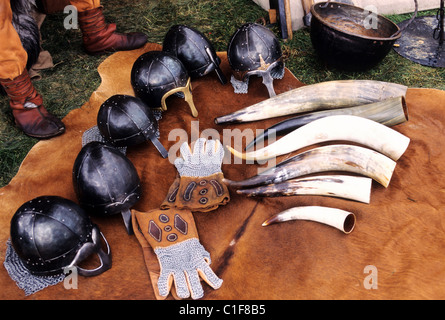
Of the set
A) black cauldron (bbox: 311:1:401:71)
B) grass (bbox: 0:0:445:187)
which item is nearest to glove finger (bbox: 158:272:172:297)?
grass (bbox: 0:0:445:187)

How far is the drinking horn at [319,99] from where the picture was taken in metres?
2.91

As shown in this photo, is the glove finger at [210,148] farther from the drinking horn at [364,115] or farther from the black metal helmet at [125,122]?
the black metal helmet at [125,122]

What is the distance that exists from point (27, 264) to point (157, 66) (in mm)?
1728

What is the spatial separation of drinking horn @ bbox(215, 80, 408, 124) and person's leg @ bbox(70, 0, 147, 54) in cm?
165

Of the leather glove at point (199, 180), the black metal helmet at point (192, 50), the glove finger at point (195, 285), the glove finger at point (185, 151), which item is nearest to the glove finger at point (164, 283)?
the glove finger at point (195, 285)

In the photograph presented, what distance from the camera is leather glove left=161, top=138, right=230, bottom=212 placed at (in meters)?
2.46

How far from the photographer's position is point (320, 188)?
8.00 ft

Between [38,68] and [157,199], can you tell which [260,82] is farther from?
[38,68]

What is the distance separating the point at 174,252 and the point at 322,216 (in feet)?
3.04

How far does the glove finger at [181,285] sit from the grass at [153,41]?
5.60 feet

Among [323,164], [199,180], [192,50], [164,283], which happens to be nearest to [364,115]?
[323,164]

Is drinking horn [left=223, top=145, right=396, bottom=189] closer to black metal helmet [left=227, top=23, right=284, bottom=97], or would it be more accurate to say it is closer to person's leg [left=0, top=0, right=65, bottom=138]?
Answer: black metal helmet [left=227, top=23, right=284, bottom=97]

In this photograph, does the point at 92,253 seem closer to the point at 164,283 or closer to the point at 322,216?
the point at 164,283

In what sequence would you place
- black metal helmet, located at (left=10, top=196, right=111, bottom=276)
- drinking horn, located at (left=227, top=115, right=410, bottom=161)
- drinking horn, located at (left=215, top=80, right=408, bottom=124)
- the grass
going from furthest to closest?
the grass → drinking horn, located at (left=215, top=80, right=408, bottom=124) → drinking horn, located at (left=227, top=115, right=410, bottom=161) → black metal helmet, located at (left=10, top=196, right=111, bottom=276)
